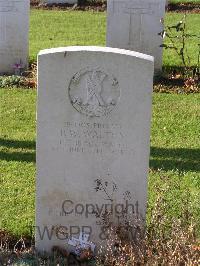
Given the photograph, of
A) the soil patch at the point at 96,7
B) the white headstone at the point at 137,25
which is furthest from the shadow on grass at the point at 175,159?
the soil patch at the point at 96,7

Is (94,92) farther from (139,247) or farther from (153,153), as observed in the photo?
(153,153)

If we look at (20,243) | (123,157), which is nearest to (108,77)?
(123,157)

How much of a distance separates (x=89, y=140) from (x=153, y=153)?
2497 millimetres

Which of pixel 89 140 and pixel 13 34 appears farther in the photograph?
pixel 13 34

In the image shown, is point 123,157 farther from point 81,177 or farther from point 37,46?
point 37,46

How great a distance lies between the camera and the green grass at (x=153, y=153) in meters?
5.62

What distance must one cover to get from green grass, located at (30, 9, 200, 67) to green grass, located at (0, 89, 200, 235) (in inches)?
104

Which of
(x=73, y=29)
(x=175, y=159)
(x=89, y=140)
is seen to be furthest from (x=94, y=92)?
(x=73, y=29)

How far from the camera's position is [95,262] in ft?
15.3

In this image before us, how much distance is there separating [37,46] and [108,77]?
8928mm

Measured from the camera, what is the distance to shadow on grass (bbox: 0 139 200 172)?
6.61 metres

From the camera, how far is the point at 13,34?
407 inches

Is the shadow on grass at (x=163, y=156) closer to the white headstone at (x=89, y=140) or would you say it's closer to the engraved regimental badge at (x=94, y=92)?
the white headstone at (x=89, y=140)

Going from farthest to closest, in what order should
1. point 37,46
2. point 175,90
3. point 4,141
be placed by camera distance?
1. point 37,46
2. point 175,90
3. point 4,141
